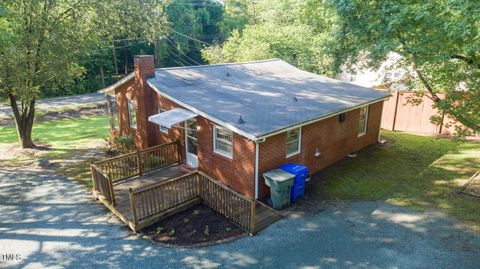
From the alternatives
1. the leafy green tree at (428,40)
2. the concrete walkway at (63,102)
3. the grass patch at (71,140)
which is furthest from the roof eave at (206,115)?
the concrete walkway at (63,102)

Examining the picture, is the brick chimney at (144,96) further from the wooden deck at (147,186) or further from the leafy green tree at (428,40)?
the leafy green tree at (428,40)

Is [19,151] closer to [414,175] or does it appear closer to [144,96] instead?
[144,96]

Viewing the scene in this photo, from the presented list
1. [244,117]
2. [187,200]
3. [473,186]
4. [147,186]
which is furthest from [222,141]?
[473,186]

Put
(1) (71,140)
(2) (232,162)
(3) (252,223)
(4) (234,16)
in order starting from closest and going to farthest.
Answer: (3) (252,223) → (2) (232,162) → (1) (71,140) → (4) (234,16)

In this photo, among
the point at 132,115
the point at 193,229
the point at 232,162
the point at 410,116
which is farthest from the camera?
the point at 410,116

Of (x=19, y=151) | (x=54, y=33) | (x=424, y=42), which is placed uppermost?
(x=54, y=33)

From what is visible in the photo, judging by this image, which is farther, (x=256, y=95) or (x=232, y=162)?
(x=256, y=95)
